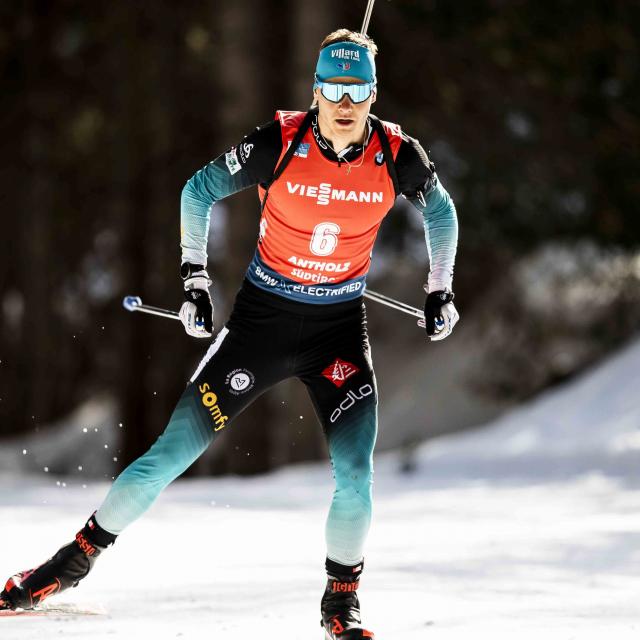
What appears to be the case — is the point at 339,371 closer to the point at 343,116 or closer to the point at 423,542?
the point at 343,116

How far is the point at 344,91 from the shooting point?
4.96m

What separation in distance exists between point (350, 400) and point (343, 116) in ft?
3.75

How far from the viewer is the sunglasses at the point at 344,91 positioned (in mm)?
4961

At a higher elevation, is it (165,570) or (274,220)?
(274,220)

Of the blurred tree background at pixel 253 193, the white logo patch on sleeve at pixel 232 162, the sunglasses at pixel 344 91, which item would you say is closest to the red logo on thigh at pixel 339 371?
the white logo patch on sleeve at pixel 232 162

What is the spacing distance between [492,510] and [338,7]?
18.9ft

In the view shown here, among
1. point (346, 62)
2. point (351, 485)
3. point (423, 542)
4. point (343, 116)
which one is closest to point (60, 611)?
point (351, 485)

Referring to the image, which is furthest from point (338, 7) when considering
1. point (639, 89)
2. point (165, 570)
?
point (165, 570)

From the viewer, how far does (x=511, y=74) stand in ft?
43.8

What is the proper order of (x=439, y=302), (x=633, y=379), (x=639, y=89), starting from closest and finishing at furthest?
(x=439, y=302) < (x=633, y=379) < (x=639, y=89)

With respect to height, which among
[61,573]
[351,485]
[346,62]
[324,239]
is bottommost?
[61,573]

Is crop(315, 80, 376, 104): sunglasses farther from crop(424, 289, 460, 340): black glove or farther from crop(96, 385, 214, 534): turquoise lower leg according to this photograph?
crop(96, 385, 214, 534): turquoise lower leg

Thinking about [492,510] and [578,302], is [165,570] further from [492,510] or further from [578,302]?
[578,302]

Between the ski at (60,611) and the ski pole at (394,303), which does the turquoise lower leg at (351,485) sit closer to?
the ski pole at (394,303)
